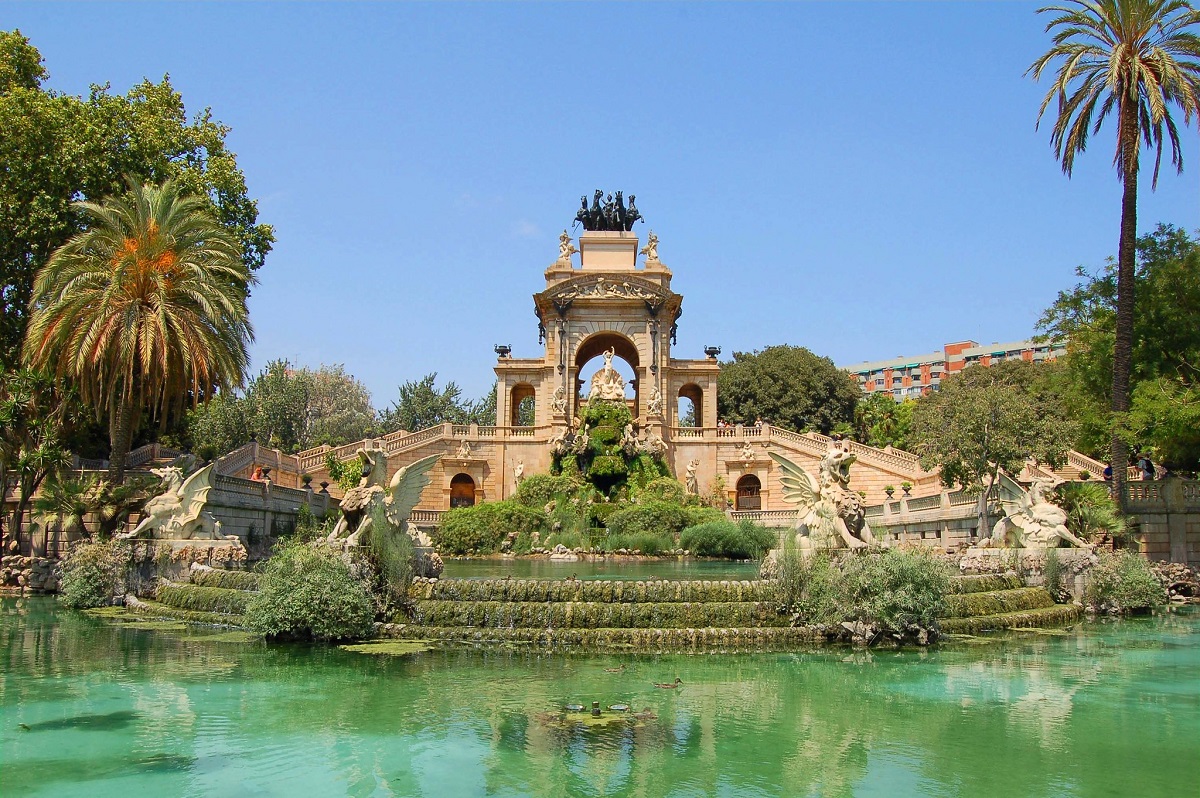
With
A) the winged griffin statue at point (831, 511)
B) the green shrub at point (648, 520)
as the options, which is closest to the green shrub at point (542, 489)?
the green shrub at point (648, 520)

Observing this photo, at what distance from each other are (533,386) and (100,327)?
33.7 metres

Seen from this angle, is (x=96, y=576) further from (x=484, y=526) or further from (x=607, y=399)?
(x=607, y=399)

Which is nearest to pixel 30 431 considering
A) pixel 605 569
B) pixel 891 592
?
pixel 605 569

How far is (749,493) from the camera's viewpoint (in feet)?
165

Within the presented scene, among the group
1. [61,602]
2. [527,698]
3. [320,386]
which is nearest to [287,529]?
[61,602]

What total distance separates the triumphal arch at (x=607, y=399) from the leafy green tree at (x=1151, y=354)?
19604 millimetres

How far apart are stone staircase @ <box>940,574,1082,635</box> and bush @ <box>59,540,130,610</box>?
15774 millimetres

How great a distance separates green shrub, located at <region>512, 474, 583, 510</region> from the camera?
1596 inches

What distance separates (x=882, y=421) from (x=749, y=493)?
11135mm

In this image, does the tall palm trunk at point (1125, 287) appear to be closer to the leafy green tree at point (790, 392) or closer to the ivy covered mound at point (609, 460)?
the ivy covered mound at point (609, 460)

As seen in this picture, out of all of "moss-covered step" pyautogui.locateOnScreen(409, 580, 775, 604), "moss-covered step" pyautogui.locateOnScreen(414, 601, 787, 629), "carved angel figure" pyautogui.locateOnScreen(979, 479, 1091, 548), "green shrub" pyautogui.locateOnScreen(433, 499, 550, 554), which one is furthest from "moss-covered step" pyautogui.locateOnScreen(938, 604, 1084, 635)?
"green shrub" pyautogui.locateOnScreen(433, 499, 550, 554)

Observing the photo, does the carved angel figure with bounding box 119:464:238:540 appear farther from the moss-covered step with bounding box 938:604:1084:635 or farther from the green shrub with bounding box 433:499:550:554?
the green shrub with bounding box 433:499:550:554

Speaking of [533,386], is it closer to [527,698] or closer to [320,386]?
[320,386]

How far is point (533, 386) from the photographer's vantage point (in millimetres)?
54312
